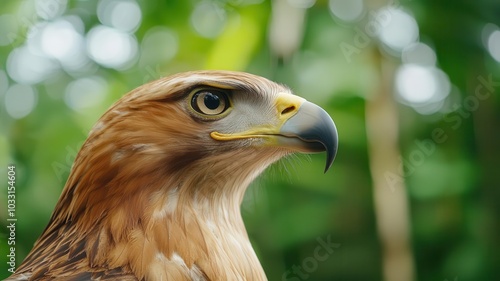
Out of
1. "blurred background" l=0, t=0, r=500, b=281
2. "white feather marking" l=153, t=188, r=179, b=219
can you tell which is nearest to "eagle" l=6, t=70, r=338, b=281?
"white feather marking" l=153, t=188, r=179, b=219

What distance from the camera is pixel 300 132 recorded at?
867mm

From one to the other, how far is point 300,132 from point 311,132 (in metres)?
0.02

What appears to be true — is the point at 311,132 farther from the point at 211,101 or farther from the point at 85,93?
the point at 85,93

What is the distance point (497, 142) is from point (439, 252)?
0.37 meters

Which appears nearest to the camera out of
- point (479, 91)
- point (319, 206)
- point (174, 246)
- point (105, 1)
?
point (174, 246)

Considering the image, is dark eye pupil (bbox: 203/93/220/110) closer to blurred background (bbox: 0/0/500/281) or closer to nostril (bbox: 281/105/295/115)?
nostril (bbox: 281/105/295/115)

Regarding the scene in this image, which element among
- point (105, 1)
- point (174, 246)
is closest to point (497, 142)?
point (105, 1)

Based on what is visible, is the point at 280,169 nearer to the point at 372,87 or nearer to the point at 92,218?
the point at 92,218

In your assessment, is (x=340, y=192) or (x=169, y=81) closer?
(x=169, y=81)

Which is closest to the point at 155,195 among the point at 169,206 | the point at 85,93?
the point at 169,206

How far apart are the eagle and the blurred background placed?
51 centimetres

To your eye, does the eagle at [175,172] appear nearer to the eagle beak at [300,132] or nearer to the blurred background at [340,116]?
the eagle beak at [300,132]

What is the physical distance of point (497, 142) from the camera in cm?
184

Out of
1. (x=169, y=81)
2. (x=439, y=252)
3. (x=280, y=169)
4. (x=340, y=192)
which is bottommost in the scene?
(x=439, y=252)
